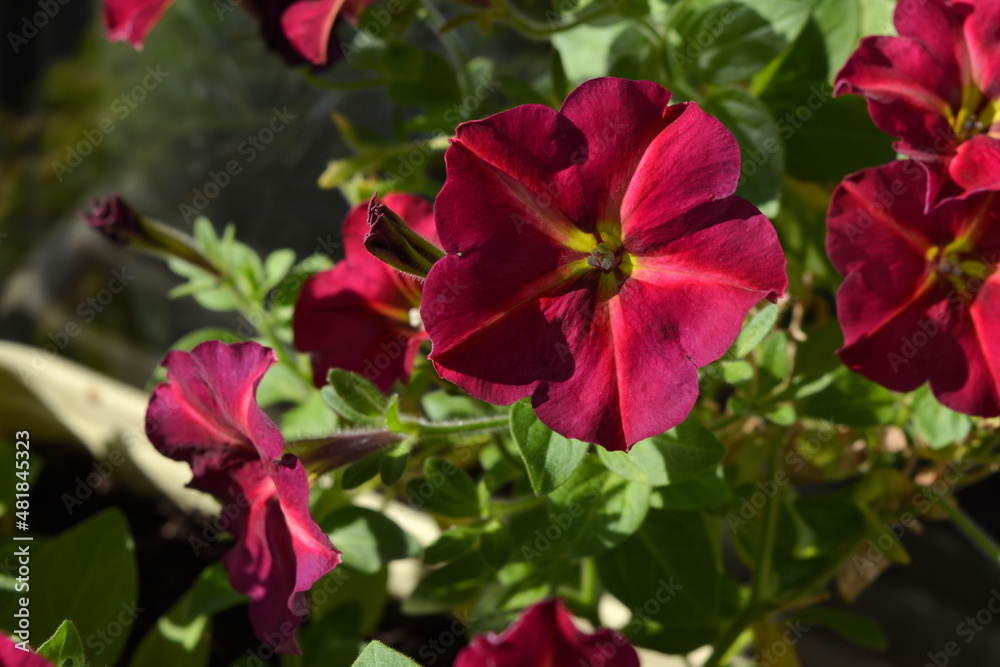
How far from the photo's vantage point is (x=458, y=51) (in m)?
0.78

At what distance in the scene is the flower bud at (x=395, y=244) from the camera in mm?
426

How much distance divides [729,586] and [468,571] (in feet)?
0.83

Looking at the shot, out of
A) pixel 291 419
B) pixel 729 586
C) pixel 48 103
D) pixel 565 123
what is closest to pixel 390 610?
pixel 291 419

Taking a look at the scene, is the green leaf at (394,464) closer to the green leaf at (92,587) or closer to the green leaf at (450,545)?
the green leaf at (450,545)

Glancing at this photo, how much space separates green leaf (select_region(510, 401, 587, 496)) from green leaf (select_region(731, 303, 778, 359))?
118mm

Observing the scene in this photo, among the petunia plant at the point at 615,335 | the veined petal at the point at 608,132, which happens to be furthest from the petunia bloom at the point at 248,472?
the veined petal at the point at 608,132

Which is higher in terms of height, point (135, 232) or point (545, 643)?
point (135, 232)

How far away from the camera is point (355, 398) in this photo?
540 mm

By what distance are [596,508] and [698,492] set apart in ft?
0.25

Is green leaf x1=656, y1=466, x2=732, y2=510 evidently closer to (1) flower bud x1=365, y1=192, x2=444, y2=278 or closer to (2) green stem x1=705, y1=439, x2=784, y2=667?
(2) green stem x1=705, y1=439, x2=784, y2=667

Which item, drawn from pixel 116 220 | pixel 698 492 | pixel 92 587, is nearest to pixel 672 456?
pixel 698 492

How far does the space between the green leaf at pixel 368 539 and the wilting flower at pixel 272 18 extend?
39 centimetres

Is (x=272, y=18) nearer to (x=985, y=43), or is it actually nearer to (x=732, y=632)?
(x=985, y=43)

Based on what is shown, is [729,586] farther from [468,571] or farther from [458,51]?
[458,51]
